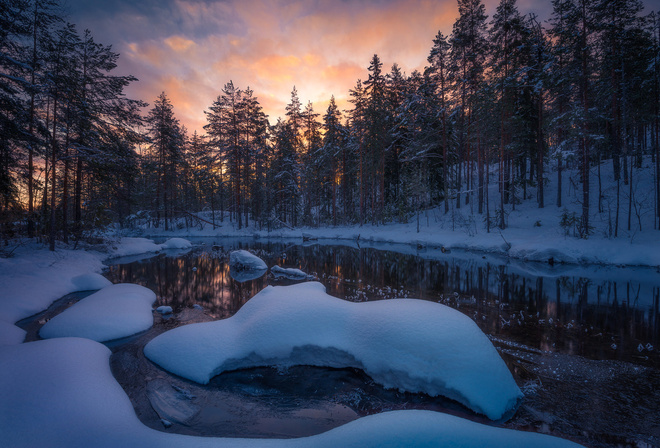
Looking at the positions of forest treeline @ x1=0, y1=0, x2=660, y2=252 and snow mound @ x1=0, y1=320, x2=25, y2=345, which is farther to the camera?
Result: forest treeline @ x1=0, y1=0, x2=660, y2=252

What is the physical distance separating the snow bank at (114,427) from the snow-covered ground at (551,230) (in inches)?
685

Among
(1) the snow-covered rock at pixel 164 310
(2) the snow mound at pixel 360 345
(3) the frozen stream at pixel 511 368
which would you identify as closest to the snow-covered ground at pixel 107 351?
(3) the frozen stream at pixel 511 368

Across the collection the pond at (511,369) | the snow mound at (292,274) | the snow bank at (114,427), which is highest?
the snow bank at (114,427)

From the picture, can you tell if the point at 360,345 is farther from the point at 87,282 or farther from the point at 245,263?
the point at 87,282

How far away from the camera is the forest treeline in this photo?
41.8 feet

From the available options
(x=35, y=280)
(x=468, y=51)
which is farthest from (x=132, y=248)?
(x=468, y=51)

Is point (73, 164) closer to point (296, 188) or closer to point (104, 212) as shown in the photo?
point (104, 212)

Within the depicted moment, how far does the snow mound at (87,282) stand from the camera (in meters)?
10.3

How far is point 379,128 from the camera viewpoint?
28.3m

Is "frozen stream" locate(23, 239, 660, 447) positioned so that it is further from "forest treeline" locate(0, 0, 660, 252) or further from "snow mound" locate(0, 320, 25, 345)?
"forest treeline" locate(0, 0, 660, 252)

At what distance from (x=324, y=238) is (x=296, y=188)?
9.61m

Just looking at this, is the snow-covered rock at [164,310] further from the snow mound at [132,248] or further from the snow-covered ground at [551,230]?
the snow-covered ground at [551,230]

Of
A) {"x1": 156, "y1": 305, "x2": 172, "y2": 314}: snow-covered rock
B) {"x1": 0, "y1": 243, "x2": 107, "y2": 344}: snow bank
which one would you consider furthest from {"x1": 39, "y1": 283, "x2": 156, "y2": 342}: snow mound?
{"x1": 0, "y1": 243, "x2": 107, "y2": 344}: snow bank

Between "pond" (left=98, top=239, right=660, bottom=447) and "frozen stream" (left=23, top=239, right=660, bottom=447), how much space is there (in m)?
0.02
